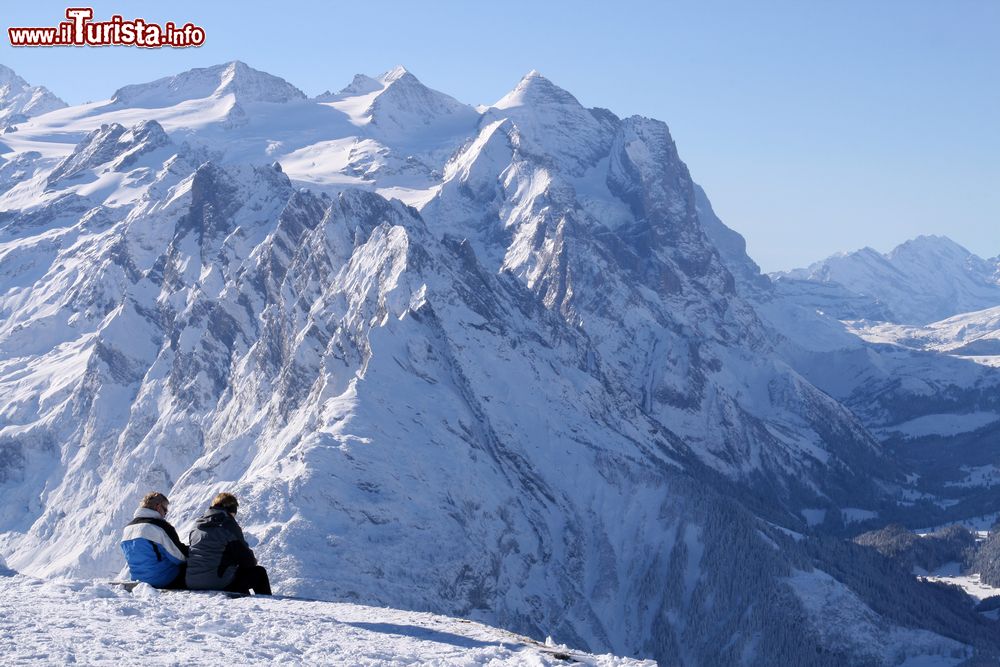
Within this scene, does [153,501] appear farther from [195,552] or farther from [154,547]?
[195,552]

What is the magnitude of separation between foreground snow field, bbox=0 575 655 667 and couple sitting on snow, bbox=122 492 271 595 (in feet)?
3.74

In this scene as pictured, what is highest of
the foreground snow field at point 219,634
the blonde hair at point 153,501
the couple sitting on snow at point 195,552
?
the blonde hair at point 153,501

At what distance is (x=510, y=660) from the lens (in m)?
42.2

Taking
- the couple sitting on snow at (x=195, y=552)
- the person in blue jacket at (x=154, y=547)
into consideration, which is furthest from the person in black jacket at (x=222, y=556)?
the person in blue jacket at (x=154, y=547)

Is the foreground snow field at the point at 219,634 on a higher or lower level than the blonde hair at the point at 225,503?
lower

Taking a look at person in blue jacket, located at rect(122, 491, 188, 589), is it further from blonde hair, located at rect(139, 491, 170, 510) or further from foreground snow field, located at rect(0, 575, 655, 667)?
foreground snow field, located at rect(0, 575, 655, 667)

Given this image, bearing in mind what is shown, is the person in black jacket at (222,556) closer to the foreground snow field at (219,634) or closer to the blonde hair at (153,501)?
the foreground snow field at (219,634)

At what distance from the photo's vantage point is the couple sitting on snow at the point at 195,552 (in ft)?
152

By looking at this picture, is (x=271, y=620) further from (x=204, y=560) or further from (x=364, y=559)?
(x=364, y=559)

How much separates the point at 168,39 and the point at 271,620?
362 feet

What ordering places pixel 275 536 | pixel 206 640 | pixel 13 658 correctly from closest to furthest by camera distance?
1. pixel 13 658
2. pixel 206 640
3. pixel 275 536

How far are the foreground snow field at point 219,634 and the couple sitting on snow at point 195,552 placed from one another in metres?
1.14

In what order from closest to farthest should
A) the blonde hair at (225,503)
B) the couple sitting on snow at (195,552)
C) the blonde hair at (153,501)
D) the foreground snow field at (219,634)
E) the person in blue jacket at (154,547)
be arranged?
the foreground snow field at (219,634) < the blonde hair at (225,503) < the couple sitting on snow at (195,552) < the blonde hair at (153,501) < the person in blue jacket at (154,547)

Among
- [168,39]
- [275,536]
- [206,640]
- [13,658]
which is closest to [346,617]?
[206,640]
